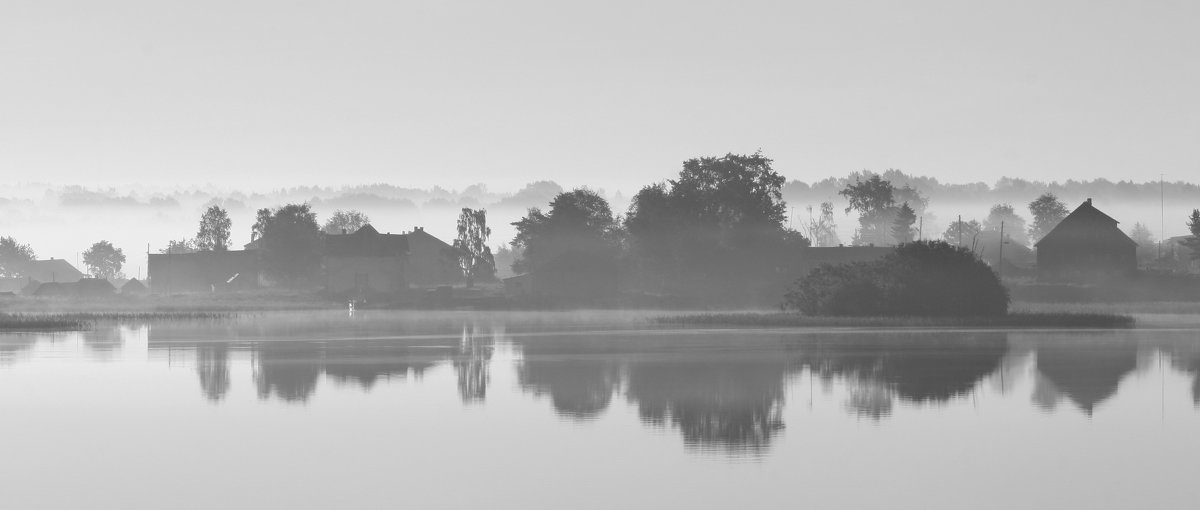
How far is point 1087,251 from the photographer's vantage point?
10788 centimetres

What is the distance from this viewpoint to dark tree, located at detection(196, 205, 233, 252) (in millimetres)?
165750

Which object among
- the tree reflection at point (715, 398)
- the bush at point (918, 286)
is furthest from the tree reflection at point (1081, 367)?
the bush at point (918, 286)

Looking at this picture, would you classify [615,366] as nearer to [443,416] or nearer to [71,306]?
[443,416]

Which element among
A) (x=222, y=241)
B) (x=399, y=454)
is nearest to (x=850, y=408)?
(x=399, y=454)

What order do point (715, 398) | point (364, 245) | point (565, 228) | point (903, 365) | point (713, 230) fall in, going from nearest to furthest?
point (715, 398) → point (903, 365) → point (713, 230) → point (565, 228) → point (364, 245)

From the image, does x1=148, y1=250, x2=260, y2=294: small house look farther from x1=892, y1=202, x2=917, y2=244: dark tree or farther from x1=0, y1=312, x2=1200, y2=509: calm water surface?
x1=0, y1=312, x2=1200, y2=509: calm water surface

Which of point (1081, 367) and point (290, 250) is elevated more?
point (290, 250)

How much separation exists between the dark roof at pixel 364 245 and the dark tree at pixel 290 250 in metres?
7.38

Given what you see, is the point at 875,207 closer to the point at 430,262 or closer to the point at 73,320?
the point at 430,262

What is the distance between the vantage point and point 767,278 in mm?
102688

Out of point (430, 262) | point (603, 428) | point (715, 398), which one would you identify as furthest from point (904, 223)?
point (603, 428)

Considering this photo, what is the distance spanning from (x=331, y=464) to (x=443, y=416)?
20.4 ft

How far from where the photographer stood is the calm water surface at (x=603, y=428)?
1783 centimetres

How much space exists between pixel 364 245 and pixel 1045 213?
102 meters
